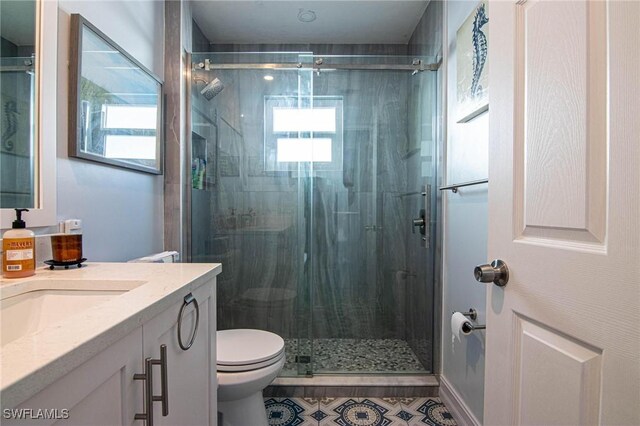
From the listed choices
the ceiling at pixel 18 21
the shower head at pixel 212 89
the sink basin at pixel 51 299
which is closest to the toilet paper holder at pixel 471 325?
the sink basin at pixel 51 299

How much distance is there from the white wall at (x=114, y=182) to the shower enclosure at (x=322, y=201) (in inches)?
11.7

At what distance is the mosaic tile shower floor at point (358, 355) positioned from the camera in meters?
1.98

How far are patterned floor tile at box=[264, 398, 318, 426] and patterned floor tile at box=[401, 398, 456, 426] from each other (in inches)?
19.6

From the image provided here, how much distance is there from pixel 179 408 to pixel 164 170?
4.48ft

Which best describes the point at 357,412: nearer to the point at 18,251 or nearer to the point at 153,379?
the point at 153,379

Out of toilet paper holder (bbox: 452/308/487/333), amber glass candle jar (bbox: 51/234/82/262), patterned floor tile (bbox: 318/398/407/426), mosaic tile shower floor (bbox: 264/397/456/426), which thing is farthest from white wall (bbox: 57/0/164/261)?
toilet paper holder (bbox: 452/308/487/333)

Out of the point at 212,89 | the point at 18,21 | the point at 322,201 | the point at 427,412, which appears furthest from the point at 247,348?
the point at 212,89

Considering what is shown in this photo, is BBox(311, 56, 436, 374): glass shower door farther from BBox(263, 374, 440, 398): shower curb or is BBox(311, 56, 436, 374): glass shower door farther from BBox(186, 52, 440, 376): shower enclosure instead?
BBox(263, 374, 440, 398): shower curb

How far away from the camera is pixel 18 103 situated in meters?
0.93

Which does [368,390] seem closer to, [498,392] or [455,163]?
[498,392]

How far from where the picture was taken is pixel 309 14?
83.8 inches

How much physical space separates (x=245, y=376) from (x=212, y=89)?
1.69 metres

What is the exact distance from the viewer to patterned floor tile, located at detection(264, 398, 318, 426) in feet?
5.25

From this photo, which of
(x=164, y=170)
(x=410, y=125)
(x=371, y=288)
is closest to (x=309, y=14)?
(x=410, y=125)
